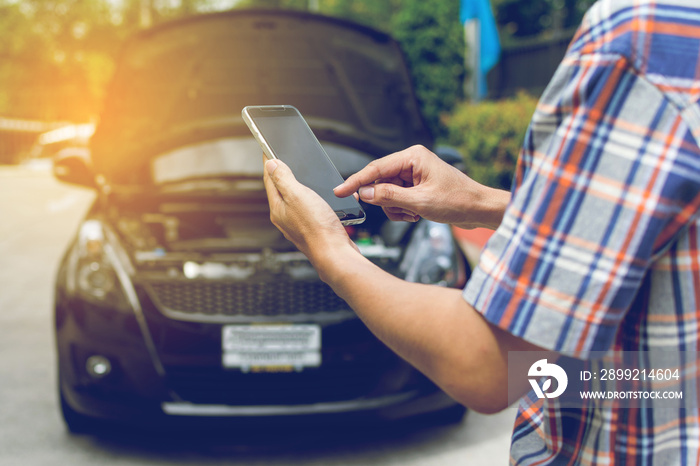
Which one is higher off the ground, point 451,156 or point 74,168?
point 451,156

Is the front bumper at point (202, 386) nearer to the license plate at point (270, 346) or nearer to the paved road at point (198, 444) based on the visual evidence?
the license plate at point (270, 346)

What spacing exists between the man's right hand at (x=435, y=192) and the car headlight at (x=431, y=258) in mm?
1811

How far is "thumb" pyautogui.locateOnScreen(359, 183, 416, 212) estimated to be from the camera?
1.32m

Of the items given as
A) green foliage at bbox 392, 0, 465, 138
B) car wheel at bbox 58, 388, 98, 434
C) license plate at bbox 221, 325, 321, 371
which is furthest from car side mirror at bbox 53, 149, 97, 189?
green foliage at bbox 392, 0, 465, 138

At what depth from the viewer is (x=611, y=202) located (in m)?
0.77

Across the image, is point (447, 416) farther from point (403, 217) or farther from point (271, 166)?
point (271, 166)

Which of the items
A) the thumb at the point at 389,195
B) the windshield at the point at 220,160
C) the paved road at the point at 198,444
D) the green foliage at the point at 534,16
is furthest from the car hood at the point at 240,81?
the green foliage at the point at 534,16

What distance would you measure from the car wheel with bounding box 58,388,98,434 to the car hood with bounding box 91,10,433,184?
1.11 meters

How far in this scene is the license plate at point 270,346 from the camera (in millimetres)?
3092

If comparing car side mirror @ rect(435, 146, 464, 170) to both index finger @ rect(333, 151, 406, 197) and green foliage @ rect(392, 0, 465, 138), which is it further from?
green foliage @ rect(392, 0, 465, 138)

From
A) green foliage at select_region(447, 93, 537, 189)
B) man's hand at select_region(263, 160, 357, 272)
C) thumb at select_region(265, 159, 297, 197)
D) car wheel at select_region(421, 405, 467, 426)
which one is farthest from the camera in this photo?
green foliage at select_region(447, 93, 537, 189)

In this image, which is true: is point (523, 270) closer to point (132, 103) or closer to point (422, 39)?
point (132, 103)

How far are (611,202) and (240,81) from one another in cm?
343

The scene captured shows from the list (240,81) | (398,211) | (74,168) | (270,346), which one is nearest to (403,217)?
(398,211)
